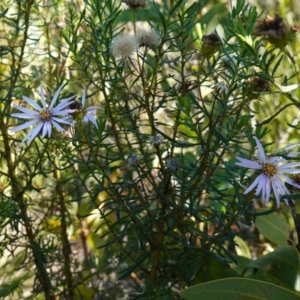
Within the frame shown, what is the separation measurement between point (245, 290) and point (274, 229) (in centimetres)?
28

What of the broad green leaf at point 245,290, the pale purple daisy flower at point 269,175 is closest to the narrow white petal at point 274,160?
the pale purple daisy flower at point 269,175

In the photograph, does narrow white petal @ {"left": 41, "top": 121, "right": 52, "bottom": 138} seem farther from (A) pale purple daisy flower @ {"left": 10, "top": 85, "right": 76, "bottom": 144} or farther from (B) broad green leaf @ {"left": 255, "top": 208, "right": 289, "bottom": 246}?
(B) broad green leaf @ {"left": 255, "top": 208, "right": 289, "bottom": 246}

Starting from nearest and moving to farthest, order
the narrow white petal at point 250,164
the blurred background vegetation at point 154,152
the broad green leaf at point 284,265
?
the narrow white petal at point 250,164, the blurred background vegetation at point 154,152, the broad green leaf at point 284,265

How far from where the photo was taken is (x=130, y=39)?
820 mm

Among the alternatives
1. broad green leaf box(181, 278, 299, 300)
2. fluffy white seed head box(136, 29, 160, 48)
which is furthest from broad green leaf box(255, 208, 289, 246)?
fluffy white seed head box(136, 29, 160, 48)

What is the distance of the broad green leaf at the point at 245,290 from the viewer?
876 millimetres

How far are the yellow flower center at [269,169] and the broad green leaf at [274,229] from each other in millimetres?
380

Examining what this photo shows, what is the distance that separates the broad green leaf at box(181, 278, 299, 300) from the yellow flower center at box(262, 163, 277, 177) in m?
0.19

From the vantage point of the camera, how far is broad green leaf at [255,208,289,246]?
1.14 meters

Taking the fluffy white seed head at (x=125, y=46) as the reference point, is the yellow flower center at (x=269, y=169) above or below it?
below

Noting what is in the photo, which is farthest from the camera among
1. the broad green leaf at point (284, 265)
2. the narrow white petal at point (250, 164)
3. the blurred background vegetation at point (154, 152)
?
the broad green leaf at point (284, 265)

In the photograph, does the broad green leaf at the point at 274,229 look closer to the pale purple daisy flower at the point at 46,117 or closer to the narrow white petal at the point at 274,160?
the narrow white petal at the point at 274,160

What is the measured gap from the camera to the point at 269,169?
0.78 m

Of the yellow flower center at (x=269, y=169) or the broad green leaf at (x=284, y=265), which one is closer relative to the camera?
the yellow flower center at (x=269, y=169)
